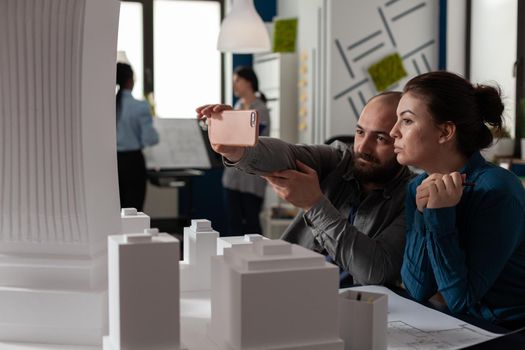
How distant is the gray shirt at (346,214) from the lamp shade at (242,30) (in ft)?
5.88

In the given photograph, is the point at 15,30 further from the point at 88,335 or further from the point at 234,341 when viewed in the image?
the point at 234,341

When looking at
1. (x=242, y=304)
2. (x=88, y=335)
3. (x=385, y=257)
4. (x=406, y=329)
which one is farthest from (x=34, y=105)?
(x=385, y=257)

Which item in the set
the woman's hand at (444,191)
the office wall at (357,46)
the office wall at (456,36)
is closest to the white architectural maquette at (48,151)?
the woman's hand at (444,191)

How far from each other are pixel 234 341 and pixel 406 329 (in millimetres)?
388

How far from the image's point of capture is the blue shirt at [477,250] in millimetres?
1337

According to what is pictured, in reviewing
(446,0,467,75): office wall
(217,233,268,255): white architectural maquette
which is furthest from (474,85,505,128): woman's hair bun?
(446,0,467,75): office wall

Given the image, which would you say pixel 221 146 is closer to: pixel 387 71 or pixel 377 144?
pixel 377 144

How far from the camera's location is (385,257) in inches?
62.4

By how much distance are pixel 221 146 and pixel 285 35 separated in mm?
4213

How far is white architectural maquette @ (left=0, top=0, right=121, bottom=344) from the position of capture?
3.79 feet

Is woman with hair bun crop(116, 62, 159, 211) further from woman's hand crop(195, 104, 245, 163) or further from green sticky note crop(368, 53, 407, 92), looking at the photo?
woman's hand crop(195, 104, 245, 163)

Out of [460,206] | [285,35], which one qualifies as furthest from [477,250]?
[285,35]

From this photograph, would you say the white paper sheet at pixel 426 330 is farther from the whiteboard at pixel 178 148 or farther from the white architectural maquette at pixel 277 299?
the whiteboard at pixel 178 148

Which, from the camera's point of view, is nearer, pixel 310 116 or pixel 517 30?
pixel 517 30
